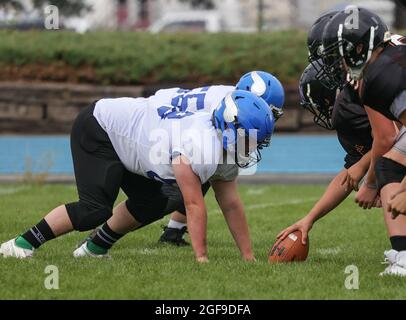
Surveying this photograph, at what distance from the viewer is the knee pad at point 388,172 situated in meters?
5.09

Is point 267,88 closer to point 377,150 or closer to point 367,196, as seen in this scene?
point 367,196

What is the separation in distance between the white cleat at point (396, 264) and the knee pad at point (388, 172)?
0.37 meters

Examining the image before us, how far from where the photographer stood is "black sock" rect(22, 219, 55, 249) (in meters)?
5.62

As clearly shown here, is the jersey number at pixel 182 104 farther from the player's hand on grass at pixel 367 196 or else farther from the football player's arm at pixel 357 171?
the player's hand on grass at pixel 367 196

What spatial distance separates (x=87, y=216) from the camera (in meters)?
5.54

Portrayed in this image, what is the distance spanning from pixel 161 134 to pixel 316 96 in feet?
3.38

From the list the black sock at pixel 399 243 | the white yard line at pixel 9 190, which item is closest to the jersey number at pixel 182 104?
the black sock at pixel 399 243

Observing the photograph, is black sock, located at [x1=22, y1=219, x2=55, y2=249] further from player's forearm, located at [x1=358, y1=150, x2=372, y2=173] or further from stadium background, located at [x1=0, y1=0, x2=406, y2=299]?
player's forearm, located at [x1=358, y1=150, x2=372, y2=173]

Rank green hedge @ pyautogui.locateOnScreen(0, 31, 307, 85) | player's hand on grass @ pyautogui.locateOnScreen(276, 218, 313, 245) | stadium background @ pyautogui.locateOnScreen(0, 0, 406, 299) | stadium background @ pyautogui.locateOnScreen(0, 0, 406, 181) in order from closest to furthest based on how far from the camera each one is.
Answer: stadium background @ pyautogui.locateOnScreen(0, 0, 406, 299) < player's hand on grass @ pyautogui.locateOnScreen(276, 218, 313, 245) < stadium background @ pyautogui.locateOnScreen(0, 0, 406, 181) < green hedge @ pyautogui.locateOnScreen(0, 31, 307, 85)

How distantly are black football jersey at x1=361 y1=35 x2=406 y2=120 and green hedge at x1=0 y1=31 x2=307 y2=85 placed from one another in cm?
1098

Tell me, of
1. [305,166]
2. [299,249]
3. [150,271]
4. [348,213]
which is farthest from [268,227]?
[305,166]

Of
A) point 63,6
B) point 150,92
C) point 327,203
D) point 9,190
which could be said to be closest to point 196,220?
point 327,203

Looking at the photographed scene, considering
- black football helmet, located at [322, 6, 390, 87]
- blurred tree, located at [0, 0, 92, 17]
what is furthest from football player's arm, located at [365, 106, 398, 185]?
blurred tree, located at [0, 0, 92, 17]
